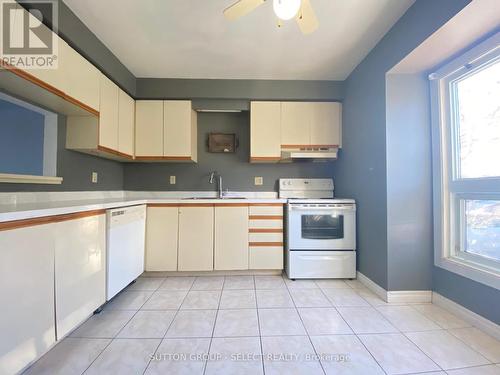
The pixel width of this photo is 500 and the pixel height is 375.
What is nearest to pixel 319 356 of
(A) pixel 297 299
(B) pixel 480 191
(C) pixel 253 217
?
(A) pixel 297 299

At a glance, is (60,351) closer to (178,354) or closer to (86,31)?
(178,354)

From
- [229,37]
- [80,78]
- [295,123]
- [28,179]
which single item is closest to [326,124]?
[295,123]

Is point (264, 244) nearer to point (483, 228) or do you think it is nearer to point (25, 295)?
point (483, 228)

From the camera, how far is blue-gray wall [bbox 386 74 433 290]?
186cm

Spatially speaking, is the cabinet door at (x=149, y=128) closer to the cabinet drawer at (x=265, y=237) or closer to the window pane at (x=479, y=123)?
the cabinet drawer at (x=265, y=237)

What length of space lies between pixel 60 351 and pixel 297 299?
1.66m

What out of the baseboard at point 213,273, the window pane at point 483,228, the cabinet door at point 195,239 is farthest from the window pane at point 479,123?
the cabinet door at point 195,239

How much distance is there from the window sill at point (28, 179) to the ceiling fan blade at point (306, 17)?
2047mm

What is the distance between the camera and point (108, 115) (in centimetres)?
211

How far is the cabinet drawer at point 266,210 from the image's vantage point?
2.45 meters

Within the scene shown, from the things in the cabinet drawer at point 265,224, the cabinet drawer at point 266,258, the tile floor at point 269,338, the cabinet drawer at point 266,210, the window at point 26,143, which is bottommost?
the tile floor at point 269,338

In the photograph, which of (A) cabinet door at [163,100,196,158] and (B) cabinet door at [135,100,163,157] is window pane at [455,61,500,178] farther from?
(B) cabinet door at [135,100,163,157]

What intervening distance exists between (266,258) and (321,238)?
0.64 meters

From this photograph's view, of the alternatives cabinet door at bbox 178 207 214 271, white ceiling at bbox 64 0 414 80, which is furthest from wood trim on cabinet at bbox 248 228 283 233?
white ceiling at bbox 64 0 414 80
